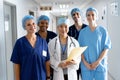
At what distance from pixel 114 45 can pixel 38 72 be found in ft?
10.00

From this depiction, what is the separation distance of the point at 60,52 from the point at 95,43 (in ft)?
1.75

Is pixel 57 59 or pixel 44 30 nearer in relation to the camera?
pixel 57 59

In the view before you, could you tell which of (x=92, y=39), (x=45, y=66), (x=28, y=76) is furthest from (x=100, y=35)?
(x=28, y=76)

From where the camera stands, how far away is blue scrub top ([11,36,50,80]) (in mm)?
2289

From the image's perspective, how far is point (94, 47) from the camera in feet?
9.07

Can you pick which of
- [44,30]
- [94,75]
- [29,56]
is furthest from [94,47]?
[29,56]

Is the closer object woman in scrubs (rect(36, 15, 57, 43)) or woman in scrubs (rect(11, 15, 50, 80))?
woman in scrubs (rect(11, 15, 50, 80))

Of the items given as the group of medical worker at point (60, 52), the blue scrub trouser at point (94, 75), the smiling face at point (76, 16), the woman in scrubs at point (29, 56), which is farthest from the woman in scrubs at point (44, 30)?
the blue scrub trouser at point (94, 75)

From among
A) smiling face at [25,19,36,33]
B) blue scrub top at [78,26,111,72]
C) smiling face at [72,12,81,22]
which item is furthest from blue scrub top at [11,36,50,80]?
smiling face at [72,12,81,22]

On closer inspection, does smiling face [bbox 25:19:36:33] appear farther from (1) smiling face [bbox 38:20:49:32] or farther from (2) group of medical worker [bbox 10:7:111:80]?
(1) smiling face [bbox 38:20:49:32]

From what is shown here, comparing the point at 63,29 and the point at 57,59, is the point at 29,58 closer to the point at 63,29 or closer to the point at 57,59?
the point at 57,59

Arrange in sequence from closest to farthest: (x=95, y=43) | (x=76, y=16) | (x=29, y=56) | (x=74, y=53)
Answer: (x=29, y=56) → (x=74, y=53) → (x=95, y=43) → (x=76, y=16)

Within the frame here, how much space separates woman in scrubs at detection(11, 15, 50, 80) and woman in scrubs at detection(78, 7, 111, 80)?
67cm

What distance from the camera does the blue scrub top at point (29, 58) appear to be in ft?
7.51
